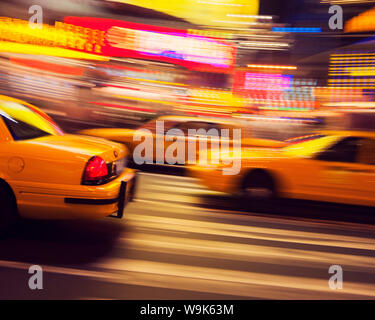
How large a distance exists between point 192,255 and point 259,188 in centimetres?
269

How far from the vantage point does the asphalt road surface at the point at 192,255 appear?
11.8 ft

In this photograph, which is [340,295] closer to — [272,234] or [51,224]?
[272,234]

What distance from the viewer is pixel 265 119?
18922 millimetres

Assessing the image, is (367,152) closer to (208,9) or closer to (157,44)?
(208,9)

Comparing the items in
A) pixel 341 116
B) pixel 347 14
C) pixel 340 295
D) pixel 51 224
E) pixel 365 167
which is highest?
pixel 347 14

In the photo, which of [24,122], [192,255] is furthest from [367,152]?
[24,122]

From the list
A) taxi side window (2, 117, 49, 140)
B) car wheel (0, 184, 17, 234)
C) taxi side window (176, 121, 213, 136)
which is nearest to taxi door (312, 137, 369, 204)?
taxi side window (176, 121, 213, 136)

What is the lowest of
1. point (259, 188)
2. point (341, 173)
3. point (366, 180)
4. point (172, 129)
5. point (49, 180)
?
point (259, 188)

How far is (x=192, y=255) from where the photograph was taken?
14.6ft

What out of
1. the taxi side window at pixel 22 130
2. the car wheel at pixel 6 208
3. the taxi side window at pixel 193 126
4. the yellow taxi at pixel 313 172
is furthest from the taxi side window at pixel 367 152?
the car wheel at pixel 6 208

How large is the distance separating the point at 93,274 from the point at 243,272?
1.39 metres

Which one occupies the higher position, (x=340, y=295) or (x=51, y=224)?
(x=51, y=224)

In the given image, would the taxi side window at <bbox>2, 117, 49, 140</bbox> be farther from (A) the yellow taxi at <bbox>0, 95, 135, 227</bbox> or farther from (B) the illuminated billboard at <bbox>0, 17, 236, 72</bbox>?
(B) the illuminated billboard at <bbox>0, 17, 236, 72</bbox>
